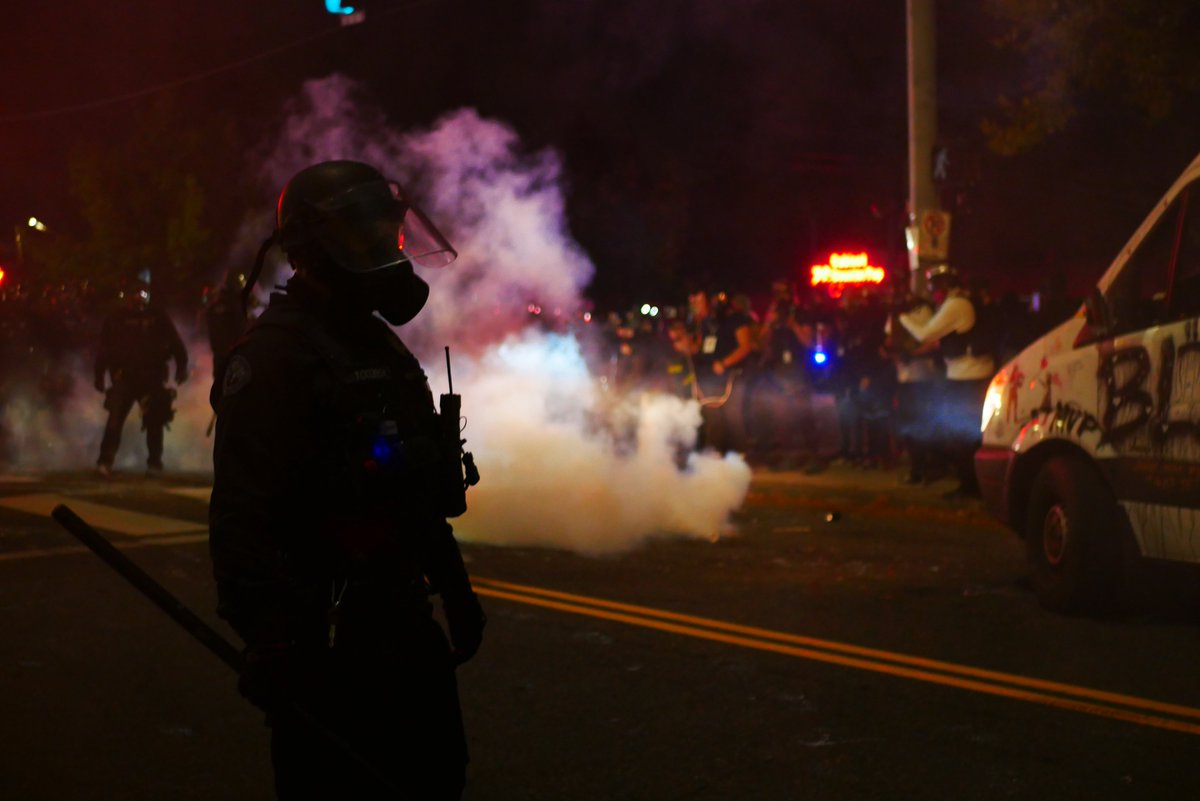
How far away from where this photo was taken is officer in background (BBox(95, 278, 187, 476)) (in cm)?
1430

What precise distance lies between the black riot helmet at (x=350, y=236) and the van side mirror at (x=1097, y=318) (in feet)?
15.8

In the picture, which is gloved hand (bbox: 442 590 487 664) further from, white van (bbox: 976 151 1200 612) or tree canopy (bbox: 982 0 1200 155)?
tree canopy (bbox: 982 0 1200 155)

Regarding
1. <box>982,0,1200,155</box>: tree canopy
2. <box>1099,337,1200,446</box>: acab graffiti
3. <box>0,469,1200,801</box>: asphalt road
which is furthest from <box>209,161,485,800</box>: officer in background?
<box>982,0,1200,155</box>: tree canopy

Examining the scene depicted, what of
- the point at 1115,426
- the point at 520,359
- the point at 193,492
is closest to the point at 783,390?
the point at 520,359

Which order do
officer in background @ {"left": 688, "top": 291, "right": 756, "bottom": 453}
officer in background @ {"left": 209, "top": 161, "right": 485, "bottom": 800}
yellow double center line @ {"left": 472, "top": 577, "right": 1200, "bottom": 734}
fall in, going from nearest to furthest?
officer in background @ {"left": 209, "top": 161, "right": 485, "bottom": 800}
yellow double center line @ {"left": 472, "top": 577, "right": 1200, "bottom": 734}
officer in background @ {"left": 688, "top": 291, "right": 756, "bottom": 453}

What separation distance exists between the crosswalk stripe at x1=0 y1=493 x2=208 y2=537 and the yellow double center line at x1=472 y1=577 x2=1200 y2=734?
3.48m

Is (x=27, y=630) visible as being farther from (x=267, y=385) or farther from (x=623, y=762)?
(x=267, y=385)

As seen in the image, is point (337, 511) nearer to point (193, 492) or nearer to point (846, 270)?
point (193, 492)

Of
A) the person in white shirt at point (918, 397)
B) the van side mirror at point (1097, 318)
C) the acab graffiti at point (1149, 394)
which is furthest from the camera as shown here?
the person in white shirt at point (918, 397)

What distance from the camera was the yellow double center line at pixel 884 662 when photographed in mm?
5301

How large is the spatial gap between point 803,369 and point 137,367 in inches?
274

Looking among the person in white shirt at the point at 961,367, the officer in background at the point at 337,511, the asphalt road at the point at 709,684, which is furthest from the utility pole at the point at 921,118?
the officer in background at the point at 337,511

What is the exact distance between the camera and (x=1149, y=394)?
647 cm

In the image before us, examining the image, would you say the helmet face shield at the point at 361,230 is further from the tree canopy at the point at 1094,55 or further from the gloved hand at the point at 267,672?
the tree canopy at the point at 1094,55
